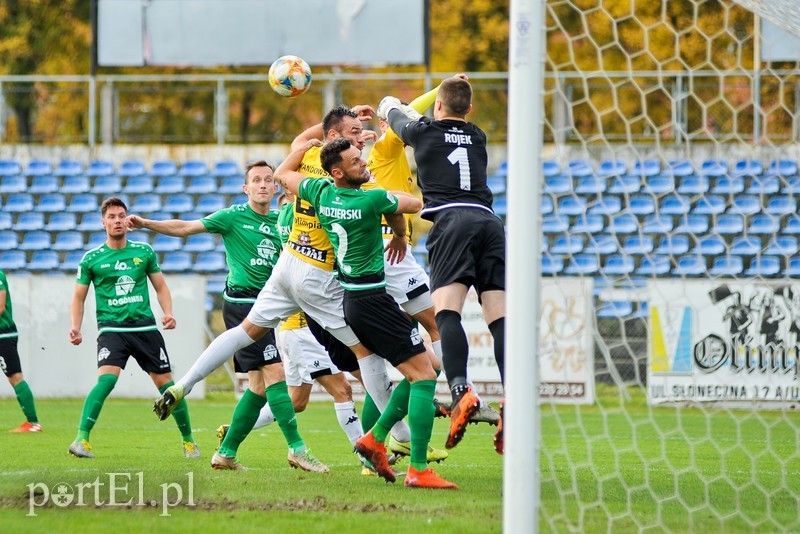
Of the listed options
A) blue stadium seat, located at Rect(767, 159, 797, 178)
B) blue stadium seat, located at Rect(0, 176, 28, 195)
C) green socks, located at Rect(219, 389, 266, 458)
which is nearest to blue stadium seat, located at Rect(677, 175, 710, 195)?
blue stadium seat, located at Rect(767, 159, 797, 178)

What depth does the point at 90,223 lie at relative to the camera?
19.2m

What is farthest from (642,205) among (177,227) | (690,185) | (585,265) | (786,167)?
(177,227)

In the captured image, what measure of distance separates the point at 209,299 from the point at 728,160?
27.9 ft

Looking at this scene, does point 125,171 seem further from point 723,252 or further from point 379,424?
point 379,424

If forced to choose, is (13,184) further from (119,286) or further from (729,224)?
(729,224)

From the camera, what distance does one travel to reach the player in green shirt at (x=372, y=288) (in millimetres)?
6469

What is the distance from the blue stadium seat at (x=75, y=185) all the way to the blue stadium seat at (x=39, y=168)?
42cm

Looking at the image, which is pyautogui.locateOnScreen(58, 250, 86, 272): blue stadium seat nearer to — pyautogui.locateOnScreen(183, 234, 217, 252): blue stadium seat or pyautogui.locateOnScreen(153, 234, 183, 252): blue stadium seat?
pyautogui.locateOnScreen(153, 234, 183, 252): blue stadium seat

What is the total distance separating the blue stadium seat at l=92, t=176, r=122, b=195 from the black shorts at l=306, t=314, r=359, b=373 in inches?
495

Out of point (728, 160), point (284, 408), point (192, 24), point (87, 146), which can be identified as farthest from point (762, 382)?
point (87, 146)

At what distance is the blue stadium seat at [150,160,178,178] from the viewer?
19.9 meters

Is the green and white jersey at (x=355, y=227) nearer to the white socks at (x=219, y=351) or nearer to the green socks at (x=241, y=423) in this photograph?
the white socks at (x=219, y=351)

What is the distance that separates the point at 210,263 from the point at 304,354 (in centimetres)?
1060

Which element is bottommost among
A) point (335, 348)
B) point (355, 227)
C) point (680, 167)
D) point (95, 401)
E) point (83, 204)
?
point (95, 401)
